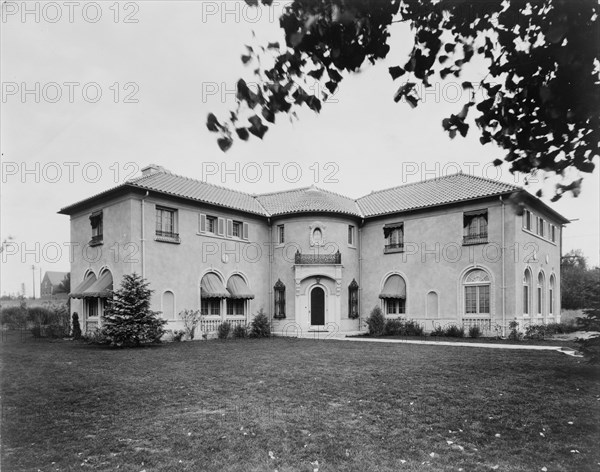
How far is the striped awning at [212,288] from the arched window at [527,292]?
17.0 metres

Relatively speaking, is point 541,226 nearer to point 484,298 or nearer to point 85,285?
point 484,298

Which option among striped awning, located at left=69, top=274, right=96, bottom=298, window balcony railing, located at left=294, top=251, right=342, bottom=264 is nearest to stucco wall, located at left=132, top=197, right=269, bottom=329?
window balcony railing, located at left=294, top=251, right=342, bottom=264

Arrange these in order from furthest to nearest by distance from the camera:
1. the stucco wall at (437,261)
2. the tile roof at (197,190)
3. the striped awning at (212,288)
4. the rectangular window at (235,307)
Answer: the rectangular window at (235,307) < the striped awning at (212,288) < the stucco wall at (437,261) < the tile roof at (197,190)

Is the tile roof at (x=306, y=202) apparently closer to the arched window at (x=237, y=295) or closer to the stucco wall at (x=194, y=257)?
the stucco wall at (x=194, y=257)

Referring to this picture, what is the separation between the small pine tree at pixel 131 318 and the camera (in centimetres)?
1964

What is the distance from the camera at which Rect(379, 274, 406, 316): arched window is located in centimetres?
2773

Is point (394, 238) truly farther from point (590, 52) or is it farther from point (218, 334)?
point (590, 52)

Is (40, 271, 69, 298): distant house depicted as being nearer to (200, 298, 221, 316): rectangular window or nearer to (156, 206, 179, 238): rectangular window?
(200, 298, 221, 316): rectangular window

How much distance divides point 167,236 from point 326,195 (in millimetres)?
12349

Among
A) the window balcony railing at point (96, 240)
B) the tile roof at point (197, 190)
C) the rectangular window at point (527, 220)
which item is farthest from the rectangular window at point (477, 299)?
the window balcony railing at point (96, 240)

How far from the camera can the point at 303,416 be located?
752 centimetres

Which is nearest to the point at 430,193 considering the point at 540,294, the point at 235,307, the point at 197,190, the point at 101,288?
the point at 540,294

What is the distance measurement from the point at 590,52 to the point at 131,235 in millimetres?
21191

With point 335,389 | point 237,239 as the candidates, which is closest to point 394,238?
point 237,239
